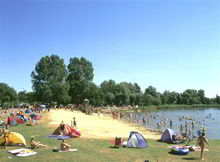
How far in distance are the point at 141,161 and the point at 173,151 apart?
10.5 feet

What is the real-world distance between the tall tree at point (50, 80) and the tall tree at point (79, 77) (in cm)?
262

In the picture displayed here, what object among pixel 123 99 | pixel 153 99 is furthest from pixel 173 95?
pixel 123 99

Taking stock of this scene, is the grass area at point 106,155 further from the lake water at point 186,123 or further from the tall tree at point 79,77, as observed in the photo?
the tall tree at point 79,77

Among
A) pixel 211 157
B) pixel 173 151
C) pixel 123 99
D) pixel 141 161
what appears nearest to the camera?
pixel 141 161

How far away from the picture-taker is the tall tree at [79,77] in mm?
69125

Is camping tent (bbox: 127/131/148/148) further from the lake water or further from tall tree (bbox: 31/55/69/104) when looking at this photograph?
tall tree (bbox: 31/55/69/104)

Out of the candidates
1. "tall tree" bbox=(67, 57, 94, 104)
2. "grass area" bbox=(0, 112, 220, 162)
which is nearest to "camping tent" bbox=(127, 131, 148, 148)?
"grass area" bbox=(0, 112, 220, 162)

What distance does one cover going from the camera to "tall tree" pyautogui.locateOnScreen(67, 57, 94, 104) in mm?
69125

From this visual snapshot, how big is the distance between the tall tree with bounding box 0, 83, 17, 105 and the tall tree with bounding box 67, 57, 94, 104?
2665 centimetres

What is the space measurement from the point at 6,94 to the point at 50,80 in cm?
2848

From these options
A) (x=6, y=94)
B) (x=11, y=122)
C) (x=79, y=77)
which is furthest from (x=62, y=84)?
(x=11, y=122)

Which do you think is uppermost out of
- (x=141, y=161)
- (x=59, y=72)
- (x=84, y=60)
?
(x=84, y=60)

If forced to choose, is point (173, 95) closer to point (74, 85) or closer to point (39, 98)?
point (74, 85)

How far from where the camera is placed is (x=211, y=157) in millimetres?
13625
